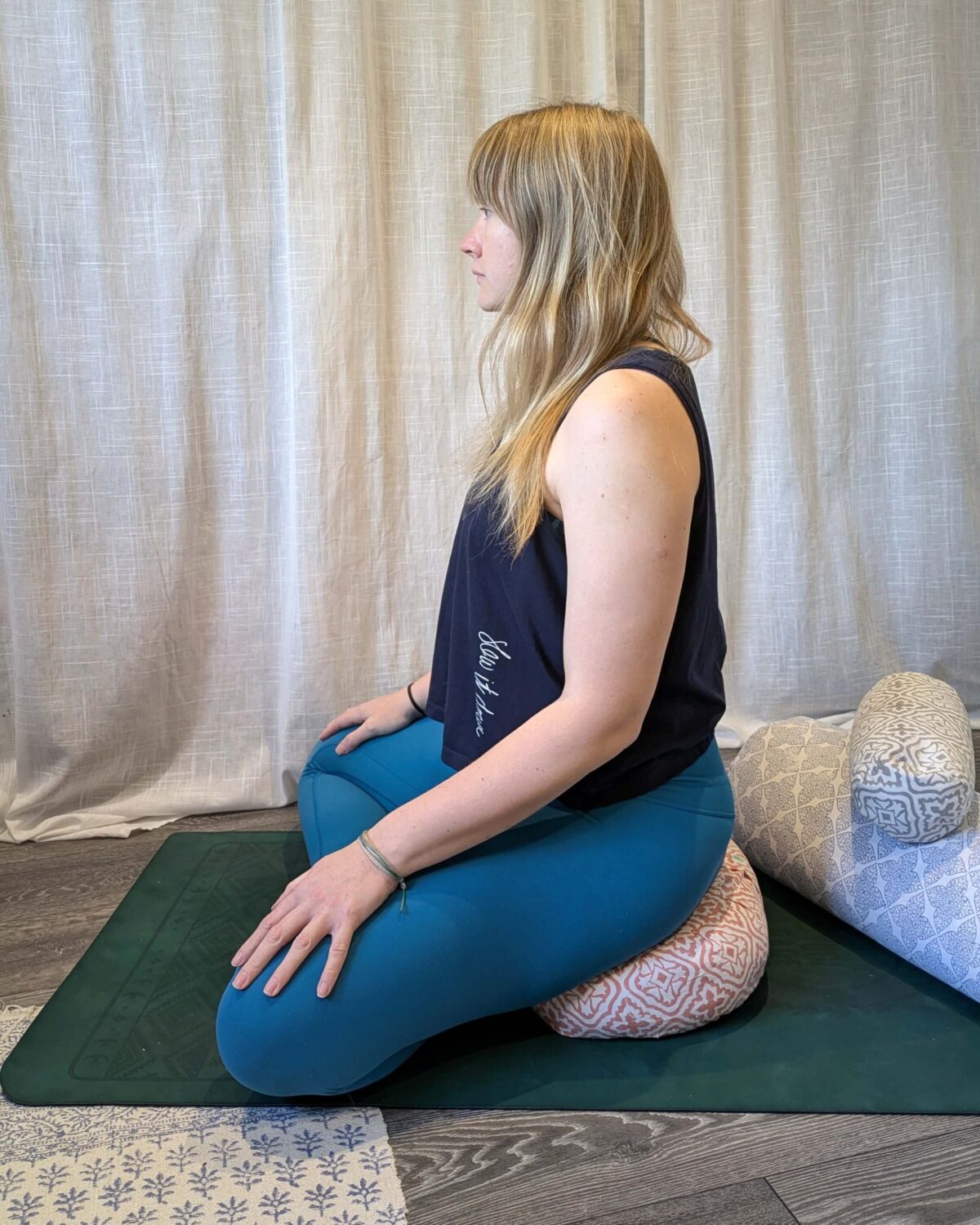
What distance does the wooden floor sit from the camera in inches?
43.4

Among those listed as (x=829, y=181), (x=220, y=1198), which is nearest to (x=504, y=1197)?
(x=220, y=1198)

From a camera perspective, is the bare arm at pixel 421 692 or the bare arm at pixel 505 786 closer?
the bare arm at pixel 505 786

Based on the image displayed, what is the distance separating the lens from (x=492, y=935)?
1.25m

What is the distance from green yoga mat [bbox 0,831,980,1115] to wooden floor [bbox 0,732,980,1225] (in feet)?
0.08

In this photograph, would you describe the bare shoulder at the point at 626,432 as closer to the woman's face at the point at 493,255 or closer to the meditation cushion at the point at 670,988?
the woman's face at the point at 493,255

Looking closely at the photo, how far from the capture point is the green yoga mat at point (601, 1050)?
4.17 feet

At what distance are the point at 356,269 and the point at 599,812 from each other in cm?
124

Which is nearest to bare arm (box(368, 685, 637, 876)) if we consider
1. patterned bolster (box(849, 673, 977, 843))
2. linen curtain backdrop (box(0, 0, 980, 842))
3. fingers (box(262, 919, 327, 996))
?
fingers (box(262, 919, 327, 996))

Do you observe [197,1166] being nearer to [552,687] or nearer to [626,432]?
[552,687]

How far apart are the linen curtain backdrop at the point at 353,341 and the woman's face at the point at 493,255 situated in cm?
82

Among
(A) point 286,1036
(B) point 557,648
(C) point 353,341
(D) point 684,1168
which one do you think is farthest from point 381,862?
(C) point 353,341

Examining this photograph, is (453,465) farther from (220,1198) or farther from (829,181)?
(220,1198)

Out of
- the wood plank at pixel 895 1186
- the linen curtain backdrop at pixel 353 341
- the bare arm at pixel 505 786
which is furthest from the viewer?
the linen curtain backdrop at pixel 353 341

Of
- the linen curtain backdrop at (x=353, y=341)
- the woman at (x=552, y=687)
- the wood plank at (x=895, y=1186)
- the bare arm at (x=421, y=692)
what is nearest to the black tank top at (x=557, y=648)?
the woman at (x=552, y=687)
